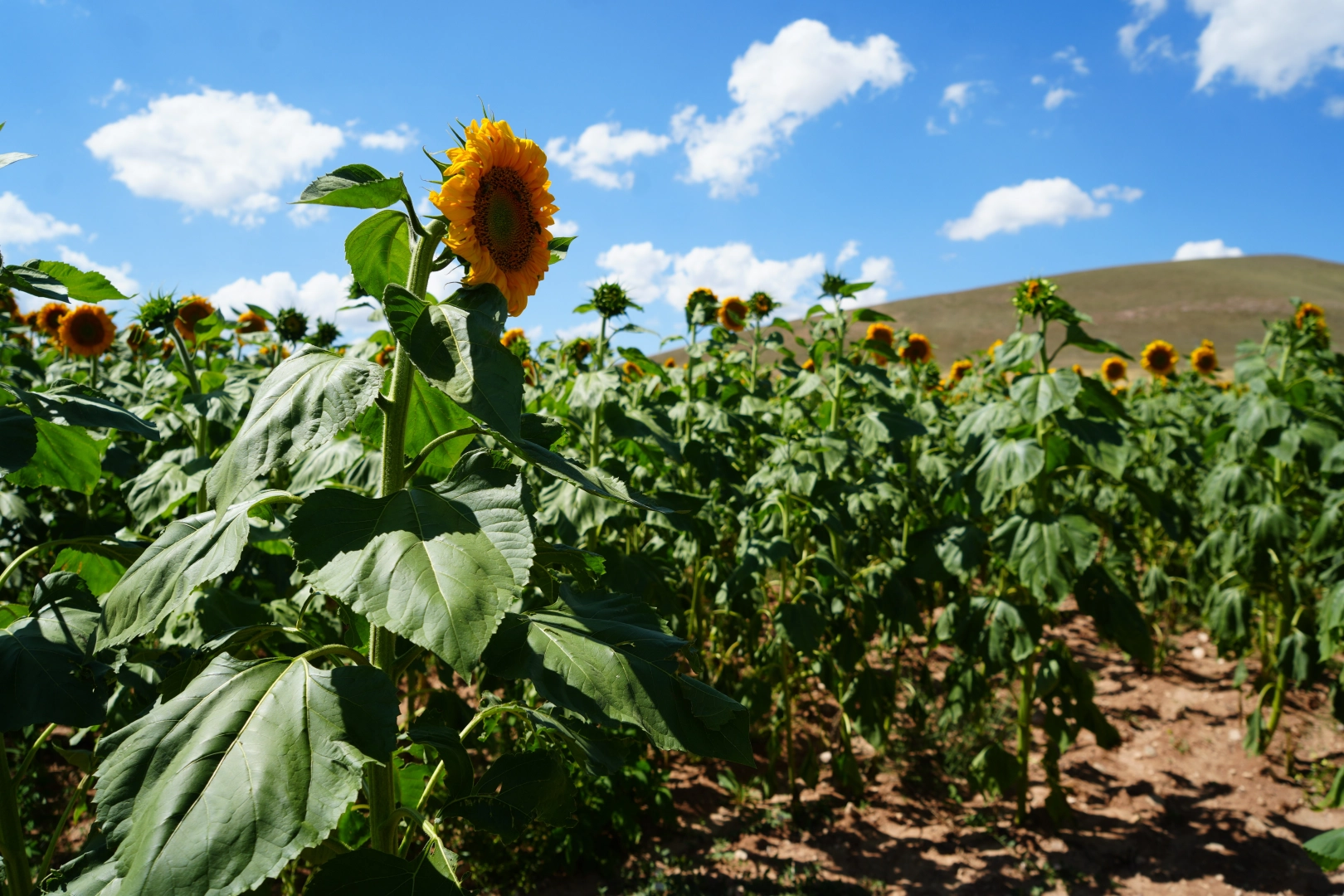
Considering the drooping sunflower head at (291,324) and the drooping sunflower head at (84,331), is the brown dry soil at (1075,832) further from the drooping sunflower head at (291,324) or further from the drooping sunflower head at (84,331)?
the drooping sunflower head at (84,331)

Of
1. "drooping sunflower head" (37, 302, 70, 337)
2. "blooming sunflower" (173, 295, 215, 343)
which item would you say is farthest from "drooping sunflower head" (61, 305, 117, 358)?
"drooping sunflower head" (37, 302, 70, 337)

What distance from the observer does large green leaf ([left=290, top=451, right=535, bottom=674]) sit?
0.85 metres

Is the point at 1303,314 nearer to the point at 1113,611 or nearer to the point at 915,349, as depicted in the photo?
the point at 915,349

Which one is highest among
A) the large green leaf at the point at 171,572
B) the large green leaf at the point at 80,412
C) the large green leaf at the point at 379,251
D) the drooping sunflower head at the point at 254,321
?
the drooping sunflower head at the point at 254,321

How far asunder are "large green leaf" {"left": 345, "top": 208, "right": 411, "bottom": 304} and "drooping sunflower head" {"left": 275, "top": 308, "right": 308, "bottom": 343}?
3.02m

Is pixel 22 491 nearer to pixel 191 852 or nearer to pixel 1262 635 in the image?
pixel 191 852

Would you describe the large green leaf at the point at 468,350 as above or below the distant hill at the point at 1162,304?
below

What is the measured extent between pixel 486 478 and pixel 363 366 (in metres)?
0.21

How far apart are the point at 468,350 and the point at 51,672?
2.79 ft

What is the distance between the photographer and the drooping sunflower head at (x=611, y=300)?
3.45 metres

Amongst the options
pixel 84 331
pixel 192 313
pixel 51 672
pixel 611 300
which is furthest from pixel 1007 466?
pixel 84 331

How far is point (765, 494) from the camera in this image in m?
3.41

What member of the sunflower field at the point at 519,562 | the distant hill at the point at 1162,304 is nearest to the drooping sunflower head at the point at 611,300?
the sunflower field at the point at 519,562

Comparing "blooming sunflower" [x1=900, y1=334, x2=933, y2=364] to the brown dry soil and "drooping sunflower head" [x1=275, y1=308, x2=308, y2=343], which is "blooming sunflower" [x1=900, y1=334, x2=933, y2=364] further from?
"drooping sunflower head" [x1=275, y1=308, x2=308, y2=343]
